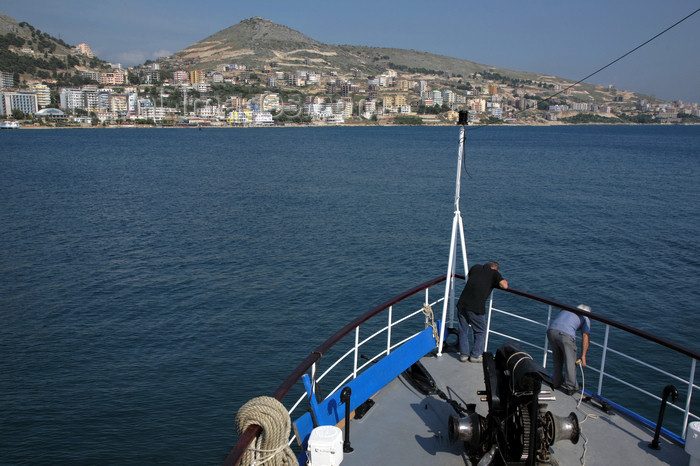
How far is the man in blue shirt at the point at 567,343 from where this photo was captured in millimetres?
5922

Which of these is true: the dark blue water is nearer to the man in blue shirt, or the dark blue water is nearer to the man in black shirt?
the man in black shirt

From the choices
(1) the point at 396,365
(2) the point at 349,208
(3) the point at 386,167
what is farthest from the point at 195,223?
(3) the point at 386,167

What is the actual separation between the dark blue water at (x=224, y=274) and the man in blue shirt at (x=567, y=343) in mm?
7600

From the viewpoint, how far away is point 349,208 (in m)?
37.2

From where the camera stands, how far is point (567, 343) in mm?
5926

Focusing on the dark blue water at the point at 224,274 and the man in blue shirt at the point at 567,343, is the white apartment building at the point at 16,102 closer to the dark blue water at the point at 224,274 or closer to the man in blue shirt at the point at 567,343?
the dark blue water at the point at 224,274

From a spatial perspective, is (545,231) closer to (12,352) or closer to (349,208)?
(349,208)

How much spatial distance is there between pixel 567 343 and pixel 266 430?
3.88 metres

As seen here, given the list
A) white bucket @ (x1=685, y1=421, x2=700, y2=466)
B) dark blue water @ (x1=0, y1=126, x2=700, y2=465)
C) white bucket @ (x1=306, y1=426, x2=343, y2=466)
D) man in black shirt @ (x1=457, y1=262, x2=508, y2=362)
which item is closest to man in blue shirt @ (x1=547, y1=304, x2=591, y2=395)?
man in black shirt @ (x1=457, y1=262, x2=508, y2=362)

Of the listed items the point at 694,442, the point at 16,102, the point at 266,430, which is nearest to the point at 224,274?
the point at 266,430

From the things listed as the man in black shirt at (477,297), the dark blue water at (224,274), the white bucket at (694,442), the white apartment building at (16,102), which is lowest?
the dark blue water at (224,274)

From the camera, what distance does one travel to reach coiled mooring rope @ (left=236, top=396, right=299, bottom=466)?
3.40 m

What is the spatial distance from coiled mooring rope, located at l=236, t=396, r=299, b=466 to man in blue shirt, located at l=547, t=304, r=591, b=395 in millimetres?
3713

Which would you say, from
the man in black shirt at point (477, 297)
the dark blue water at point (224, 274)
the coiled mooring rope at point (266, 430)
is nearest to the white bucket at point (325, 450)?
the coiled mooring rope at point (266, 430)
